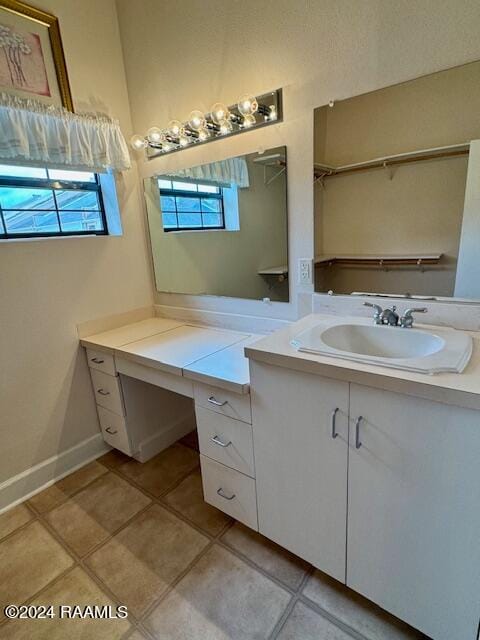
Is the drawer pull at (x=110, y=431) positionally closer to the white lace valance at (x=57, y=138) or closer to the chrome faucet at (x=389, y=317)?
the white lace valance at (x=57, y=138)

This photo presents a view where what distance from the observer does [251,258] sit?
5.96 ft

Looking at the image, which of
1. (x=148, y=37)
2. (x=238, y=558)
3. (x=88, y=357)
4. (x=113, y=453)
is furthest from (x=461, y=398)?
(x=148, y=37)

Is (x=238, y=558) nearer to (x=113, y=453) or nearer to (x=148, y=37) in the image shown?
(x=113, y=453)

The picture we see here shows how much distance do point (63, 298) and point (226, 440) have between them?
125cm

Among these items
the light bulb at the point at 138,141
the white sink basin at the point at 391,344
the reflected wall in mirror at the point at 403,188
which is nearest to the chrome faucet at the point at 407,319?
the white sink basin at the point at 391,344

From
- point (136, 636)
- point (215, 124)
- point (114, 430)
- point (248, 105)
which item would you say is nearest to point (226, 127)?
point (215, 124)

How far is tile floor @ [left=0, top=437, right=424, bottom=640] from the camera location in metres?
1.16

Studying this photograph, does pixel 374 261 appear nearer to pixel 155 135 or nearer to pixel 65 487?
pixel 155 135

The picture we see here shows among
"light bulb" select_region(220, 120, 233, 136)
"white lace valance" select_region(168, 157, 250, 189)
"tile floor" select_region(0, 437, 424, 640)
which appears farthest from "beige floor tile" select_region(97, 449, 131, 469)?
"light bulb" select_region(220, 120, 233, 136)

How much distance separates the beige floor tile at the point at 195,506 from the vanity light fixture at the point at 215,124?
1.93 meters

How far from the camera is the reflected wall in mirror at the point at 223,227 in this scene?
5.44 ft

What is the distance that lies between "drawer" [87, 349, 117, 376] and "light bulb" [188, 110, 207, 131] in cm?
131

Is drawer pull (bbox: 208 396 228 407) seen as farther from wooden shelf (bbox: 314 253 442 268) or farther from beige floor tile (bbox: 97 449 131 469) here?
beige floor tile (bbox: 97 449 131 469)

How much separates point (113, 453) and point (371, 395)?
1.87 m
